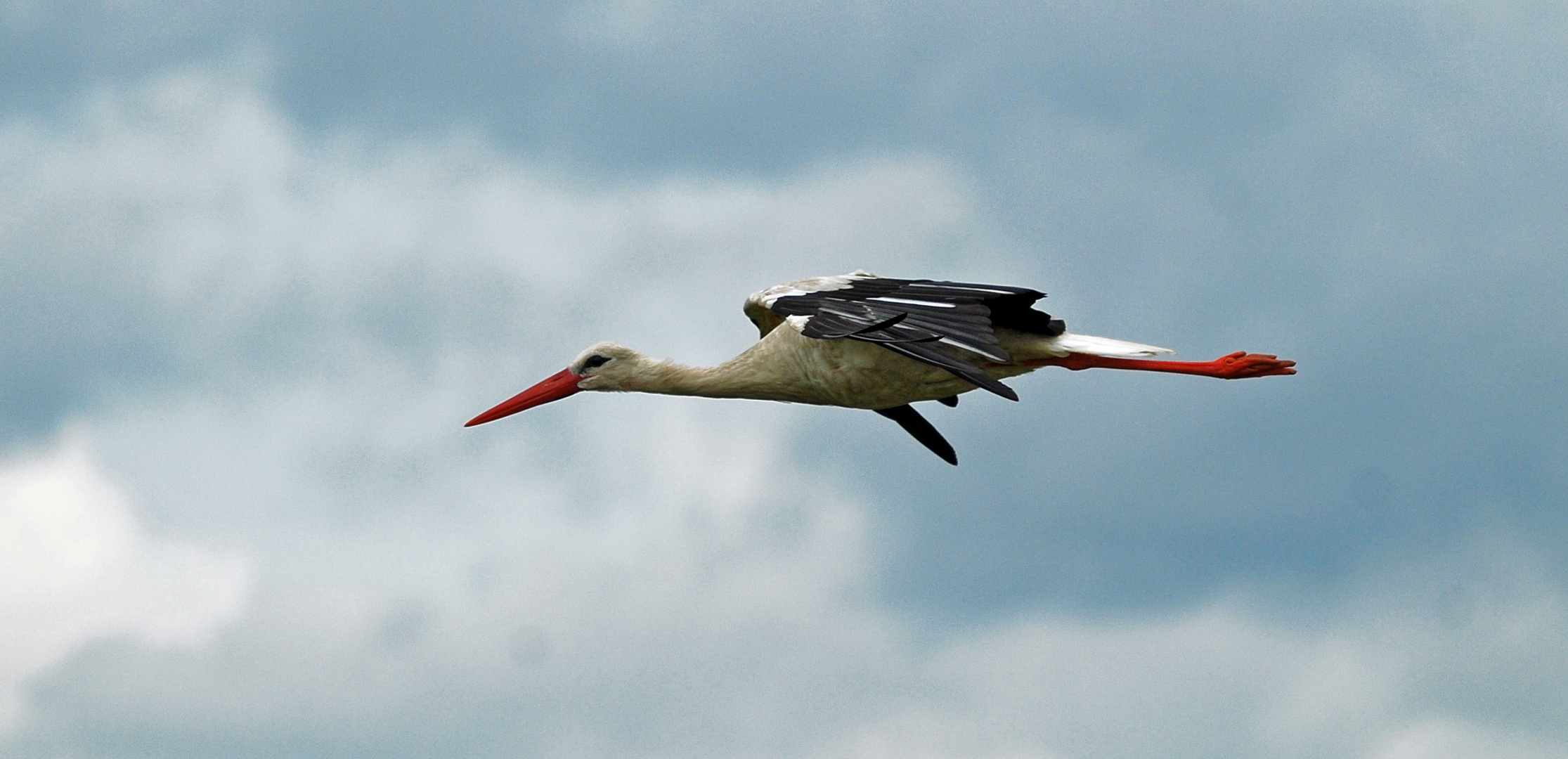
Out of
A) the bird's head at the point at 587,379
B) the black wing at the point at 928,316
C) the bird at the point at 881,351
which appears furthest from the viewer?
the bird's head at the point at 587,379

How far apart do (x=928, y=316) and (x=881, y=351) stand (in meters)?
0.89

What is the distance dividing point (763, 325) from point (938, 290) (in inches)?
89.4

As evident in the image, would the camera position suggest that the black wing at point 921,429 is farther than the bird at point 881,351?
Yes

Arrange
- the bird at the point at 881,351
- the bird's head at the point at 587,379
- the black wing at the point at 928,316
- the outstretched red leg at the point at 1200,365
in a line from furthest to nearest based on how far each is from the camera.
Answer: the bird's head at the point at 587,379
the outstretched red leg at the point at 1200,365
the bird at the point at 881,351
the black wing at the point at 928,316

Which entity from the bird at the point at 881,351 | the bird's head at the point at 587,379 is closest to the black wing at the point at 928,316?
the bird at the point at 881,351

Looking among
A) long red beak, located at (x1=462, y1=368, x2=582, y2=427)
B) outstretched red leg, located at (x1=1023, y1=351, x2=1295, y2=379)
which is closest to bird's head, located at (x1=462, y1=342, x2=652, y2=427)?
long red beak, located at (x1=462, y1=368, x2=582, y2=427)

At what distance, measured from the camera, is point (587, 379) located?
1419 cm

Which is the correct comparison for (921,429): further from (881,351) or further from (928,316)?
(928,316)

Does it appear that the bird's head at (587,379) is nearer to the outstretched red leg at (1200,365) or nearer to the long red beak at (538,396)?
the long red beak at (538,396)

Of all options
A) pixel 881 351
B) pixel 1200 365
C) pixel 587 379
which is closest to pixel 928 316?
pixel 881 351

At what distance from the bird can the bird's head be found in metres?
0.01

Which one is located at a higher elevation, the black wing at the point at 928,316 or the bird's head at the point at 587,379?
the bird's head at the point at 587,379

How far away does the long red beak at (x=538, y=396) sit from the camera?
14344 mm

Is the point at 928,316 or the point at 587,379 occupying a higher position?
the point at 587,379
